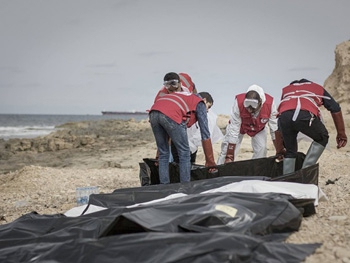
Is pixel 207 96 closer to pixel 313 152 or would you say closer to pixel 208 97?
pixel 208 97

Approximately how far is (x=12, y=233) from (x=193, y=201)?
1.66 metres

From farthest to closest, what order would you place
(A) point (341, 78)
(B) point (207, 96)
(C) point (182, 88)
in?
(A) point (341, 78), (B) point (207, 96), (C) point (182, 88)

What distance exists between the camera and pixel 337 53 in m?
19.3

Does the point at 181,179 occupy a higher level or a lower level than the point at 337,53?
lower

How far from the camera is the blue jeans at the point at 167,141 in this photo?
6086mm

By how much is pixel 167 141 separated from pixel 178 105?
2.00 feet

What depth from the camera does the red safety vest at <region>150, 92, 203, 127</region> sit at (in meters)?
6.03

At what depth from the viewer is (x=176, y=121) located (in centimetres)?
604

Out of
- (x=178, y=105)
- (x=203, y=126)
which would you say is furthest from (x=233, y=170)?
(x=178, y=105)

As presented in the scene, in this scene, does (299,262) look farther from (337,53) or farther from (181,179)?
(337,53)

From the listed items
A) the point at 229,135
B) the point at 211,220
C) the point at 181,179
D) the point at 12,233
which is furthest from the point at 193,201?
the point at 229,135

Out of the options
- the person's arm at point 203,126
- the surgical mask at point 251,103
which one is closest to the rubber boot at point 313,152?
the surgical mask at point 251,103

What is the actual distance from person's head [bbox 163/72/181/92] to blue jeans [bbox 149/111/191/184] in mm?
541

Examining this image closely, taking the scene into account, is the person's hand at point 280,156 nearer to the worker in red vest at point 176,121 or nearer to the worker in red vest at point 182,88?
the worker in red vest at point 176,121
